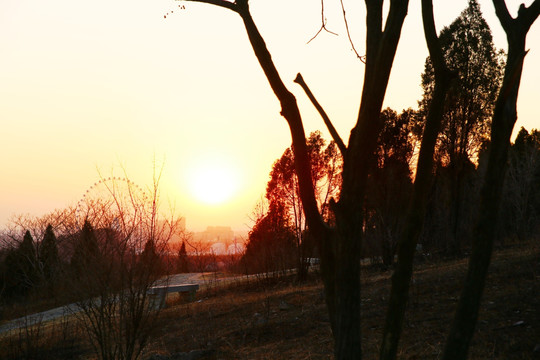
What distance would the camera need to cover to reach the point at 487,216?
2.43m

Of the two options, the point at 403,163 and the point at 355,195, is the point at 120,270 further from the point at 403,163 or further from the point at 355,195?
the point at 403,163

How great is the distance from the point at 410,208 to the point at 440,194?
23961mm

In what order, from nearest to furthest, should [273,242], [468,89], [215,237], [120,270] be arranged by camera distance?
[120,270] < [468,89] < [273,242] < [215,237]

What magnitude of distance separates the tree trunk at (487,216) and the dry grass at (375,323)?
3.04 meters

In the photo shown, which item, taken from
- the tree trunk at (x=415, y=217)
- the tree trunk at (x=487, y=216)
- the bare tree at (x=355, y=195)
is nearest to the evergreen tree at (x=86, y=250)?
the bare tree at (x=355, y=195)

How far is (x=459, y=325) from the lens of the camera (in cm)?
240

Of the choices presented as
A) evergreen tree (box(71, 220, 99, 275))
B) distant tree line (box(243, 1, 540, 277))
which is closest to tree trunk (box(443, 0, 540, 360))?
evergreen tree (box(71, 220, 99, 275))

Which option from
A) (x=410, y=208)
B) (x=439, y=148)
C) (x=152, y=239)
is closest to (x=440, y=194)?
(x=439, y=148)

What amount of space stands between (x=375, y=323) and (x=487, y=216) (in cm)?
518

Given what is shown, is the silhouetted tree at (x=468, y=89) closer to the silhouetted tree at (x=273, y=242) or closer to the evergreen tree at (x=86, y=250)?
the silhouetted tree at (x=273, y=242)

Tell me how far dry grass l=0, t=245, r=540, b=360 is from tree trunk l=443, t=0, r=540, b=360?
9.98 ft

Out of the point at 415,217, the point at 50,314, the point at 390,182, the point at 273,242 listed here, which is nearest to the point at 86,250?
the point at 415,217

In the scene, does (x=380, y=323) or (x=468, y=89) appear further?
(x=468, y=89)

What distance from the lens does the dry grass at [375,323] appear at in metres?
5.66
